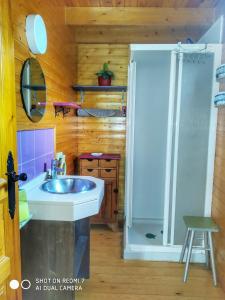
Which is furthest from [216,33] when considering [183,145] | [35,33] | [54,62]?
[35,33]

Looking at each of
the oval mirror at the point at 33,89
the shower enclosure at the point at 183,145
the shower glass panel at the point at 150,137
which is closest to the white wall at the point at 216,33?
the shower enclosure at the point at 183,145

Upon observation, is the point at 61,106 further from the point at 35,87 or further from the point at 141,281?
the point at 141,281

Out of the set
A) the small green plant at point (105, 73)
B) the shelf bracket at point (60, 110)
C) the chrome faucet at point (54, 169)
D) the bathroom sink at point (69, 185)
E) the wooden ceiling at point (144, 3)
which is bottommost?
the bathroom sink at point (69, 185)

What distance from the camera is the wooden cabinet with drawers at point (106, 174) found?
3008 millimetres

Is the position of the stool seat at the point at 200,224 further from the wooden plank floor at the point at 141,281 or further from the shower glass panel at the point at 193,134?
the wooden plank floor at the point at 141,281

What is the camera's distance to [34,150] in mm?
1816

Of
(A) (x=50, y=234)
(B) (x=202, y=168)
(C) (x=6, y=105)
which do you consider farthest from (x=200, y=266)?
(C) (x=6, y=105)

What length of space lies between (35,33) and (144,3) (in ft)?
4.93

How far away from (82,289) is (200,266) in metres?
1.13

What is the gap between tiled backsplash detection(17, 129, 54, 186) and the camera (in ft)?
5.29

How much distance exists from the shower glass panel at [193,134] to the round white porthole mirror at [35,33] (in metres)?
1.26

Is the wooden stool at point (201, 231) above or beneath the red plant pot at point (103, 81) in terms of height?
beneath

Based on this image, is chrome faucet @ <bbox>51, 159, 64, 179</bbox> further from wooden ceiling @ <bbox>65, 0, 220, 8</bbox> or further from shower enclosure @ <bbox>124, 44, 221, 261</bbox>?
wooden ceiling @ <bbox>65, 0, 220, 8</bbox>

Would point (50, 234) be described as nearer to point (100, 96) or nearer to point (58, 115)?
point (58, 115)
